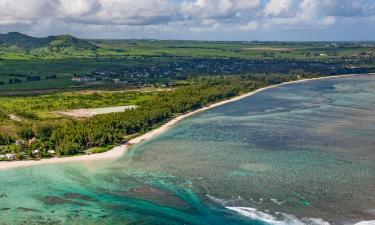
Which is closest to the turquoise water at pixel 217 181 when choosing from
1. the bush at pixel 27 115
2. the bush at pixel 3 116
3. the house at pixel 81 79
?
the bush at pixel 27 115

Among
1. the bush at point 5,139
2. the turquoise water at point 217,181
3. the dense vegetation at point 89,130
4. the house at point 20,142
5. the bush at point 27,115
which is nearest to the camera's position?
the turquoise water at point 217,181

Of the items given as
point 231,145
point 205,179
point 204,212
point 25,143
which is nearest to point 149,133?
point 231,145

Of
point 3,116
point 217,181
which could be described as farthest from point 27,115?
point 217,181

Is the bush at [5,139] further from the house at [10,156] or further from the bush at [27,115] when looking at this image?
the bush at [27,115]

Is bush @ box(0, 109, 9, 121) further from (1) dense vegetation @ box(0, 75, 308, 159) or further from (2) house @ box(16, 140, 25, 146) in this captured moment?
(2) house @ box(16, 140, 25, 146)

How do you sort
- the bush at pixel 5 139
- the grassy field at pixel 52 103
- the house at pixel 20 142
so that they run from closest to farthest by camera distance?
the house at pixel 20 142, the bush at pixel 5 139, the grassy field at pixel 52 103

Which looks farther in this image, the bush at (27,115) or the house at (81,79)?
the house at (81,79)

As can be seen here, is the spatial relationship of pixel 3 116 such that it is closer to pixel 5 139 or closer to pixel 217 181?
pixel 5 139

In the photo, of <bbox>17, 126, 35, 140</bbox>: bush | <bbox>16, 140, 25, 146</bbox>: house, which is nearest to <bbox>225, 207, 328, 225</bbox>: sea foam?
<bbox>16, 140, 25, 146</bbox>: house

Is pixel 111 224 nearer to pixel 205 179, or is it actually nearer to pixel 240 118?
pixel 205 179
